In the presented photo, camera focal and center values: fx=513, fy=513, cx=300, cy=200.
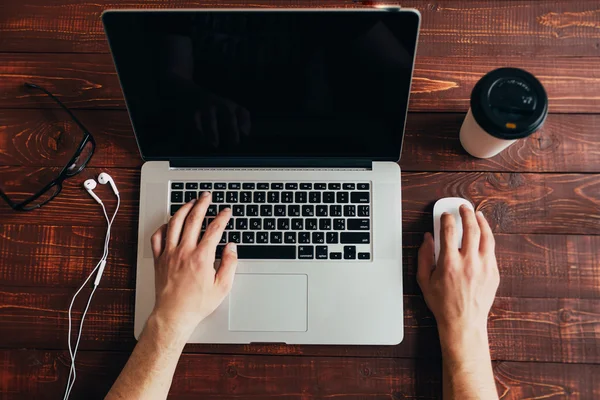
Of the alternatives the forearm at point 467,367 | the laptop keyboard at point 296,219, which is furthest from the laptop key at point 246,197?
the forearm at point 467,367

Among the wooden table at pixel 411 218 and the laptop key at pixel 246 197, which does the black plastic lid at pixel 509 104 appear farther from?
the laptop key at pixel 246 197

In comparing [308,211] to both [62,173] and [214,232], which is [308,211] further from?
[62,173]

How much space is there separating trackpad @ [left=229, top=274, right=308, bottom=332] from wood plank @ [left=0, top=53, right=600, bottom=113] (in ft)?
1.37

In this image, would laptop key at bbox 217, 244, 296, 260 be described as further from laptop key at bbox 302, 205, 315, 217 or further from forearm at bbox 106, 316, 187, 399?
forearm at bbox 106, 316, 187, 399

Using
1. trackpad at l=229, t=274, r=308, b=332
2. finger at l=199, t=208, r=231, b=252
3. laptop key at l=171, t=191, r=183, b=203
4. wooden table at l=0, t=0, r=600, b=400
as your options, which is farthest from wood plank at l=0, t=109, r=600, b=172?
trackpad at l=229, t=274, r=308, b=332

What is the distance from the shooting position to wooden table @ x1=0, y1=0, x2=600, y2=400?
921 mm

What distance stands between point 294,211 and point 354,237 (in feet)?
0.39

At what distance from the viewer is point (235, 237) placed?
36.7 inches

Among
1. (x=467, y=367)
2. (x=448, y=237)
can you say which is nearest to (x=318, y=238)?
(x=448, y=237)

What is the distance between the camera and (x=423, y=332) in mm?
926

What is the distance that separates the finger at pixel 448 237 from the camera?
904 mm

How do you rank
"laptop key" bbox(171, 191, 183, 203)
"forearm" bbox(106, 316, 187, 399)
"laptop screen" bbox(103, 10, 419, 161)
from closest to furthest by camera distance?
"laptop screen" bbox(103, 10, 419, 161) → "forearm" bbox(106, 316, 187, 399) → "laptop key" bbox(171, 191, 183, 203)

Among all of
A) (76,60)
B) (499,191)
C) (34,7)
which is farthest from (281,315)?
(34,7)

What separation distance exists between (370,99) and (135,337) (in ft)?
1.93
